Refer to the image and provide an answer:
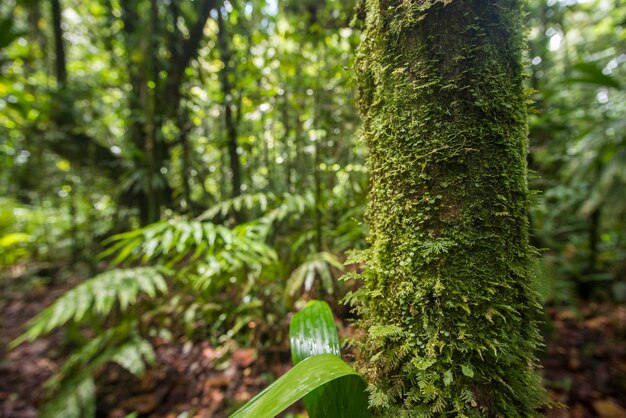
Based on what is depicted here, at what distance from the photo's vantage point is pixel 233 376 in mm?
2293

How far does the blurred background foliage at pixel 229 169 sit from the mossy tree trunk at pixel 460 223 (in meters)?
0.29

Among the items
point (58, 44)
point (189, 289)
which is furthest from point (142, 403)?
point (58, 44)

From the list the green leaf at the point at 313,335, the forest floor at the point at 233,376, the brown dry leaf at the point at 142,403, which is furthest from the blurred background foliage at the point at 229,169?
the green leaf at the point at 313,335

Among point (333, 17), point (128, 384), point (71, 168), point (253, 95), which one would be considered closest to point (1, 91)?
point (71, 168)

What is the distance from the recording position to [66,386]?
89.2 inches

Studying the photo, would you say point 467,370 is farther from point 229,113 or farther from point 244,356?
point 229,113

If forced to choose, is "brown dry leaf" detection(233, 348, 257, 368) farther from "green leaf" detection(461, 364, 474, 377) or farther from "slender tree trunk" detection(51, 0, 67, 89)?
"slender tree trunk" detection(51, 0, 67, 89)

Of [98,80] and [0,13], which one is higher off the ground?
[0,13]

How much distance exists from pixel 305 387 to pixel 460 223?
45cm

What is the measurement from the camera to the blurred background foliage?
6.87 ft

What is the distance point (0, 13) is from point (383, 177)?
24.4ft

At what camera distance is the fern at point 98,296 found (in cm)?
191

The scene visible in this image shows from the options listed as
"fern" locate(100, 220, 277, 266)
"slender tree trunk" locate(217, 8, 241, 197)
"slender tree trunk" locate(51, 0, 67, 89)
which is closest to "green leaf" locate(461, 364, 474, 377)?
"fern" locate(100, 220, 277, 266)

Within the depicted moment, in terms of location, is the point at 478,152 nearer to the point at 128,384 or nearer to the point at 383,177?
the point at 383,177
